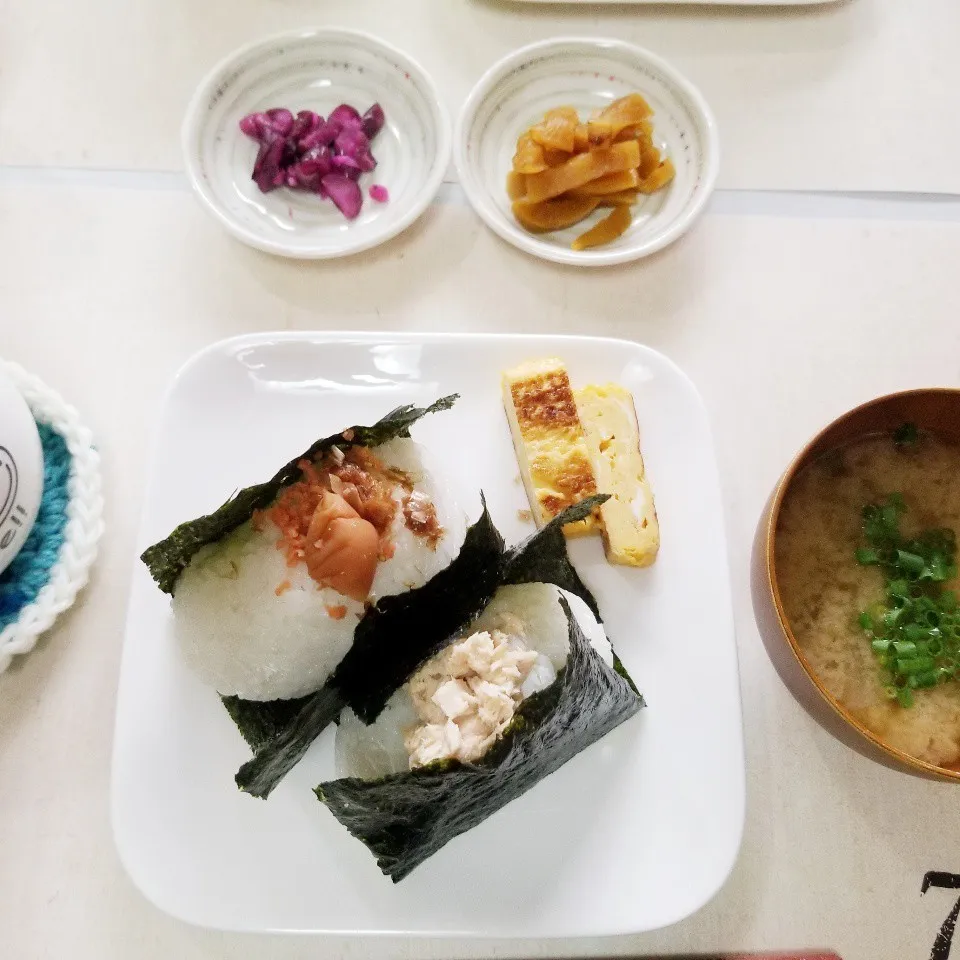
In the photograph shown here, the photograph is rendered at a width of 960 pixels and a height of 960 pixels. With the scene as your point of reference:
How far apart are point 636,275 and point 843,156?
0.42 m

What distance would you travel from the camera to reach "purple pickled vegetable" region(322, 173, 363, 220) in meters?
1.14

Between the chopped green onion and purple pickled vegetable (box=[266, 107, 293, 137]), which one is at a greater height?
purple pickled vegetable (box=[266, 107, 293, 137])

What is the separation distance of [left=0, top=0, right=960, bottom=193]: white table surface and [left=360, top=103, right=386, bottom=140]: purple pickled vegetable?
0.13 meters

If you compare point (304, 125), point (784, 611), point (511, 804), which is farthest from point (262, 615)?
point (304, 125)

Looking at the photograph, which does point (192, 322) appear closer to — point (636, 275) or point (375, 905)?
point (636, 275)

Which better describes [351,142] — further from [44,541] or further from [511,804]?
[511,804]

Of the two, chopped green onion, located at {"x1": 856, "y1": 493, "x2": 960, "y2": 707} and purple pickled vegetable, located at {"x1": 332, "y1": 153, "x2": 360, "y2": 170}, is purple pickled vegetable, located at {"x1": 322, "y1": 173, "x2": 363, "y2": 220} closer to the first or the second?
purple pickled vegetable, located at {"x1": 332, "y1": 153, "x2": 360, "y2": 170}

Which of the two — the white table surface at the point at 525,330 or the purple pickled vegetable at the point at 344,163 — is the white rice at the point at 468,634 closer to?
the white table surface at the point at 525,330

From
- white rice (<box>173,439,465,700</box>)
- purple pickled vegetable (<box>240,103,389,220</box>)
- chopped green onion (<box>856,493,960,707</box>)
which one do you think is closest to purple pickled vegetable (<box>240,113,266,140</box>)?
purple pickled vegetable (<box>240,103,389,220</box>)

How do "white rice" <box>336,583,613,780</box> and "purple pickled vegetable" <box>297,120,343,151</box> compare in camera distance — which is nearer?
"white rice" <box>336,583,613,780</box>

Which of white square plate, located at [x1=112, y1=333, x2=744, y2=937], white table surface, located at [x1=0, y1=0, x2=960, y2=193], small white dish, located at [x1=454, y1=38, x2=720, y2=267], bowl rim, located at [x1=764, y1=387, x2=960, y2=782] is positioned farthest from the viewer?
white table surface, located at [x1=0, y1=0, x2=960, y2=193]

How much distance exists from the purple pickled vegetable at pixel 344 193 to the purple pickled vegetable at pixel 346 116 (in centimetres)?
9

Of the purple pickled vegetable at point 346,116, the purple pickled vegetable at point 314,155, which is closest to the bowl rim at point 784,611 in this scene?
the purple pickled vegetable at point 314,155

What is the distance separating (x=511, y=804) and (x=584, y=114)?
1.02 metres
